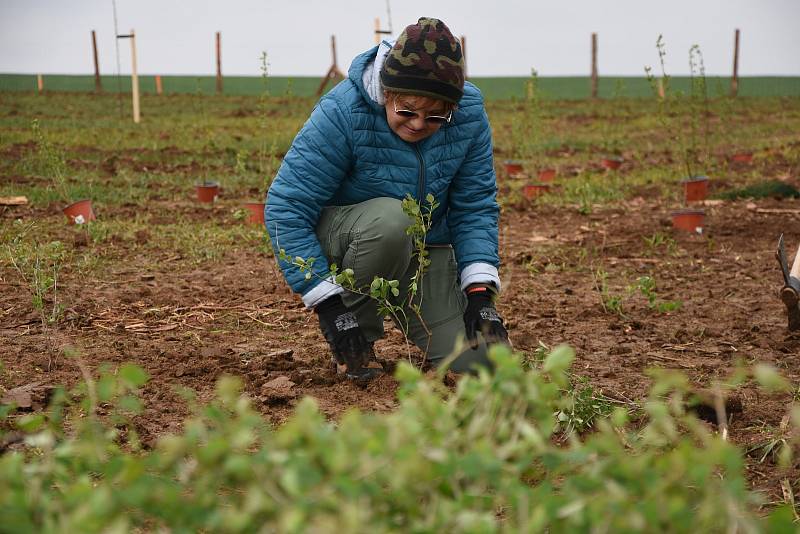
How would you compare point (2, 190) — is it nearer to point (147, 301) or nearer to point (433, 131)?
point (147, 301)

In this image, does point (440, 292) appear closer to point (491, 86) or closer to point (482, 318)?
point (482, 318)

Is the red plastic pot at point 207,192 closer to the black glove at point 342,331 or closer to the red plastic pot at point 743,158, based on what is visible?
the black glove at point 342,331

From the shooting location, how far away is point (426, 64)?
2984 millimetres

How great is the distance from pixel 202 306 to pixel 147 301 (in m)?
0.29

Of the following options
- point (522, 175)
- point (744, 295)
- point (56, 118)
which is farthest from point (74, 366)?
point (56, 118)

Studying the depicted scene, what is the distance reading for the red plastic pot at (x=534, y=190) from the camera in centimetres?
834

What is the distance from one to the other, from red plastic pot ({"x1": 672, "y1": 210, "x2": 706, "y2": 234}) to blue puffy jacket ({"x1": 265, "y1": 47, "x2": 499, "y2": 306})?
3.20 metres

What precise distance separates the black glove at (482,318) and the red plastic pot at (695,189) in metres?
4.67

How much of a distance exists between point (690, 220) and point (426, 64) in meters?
3.89

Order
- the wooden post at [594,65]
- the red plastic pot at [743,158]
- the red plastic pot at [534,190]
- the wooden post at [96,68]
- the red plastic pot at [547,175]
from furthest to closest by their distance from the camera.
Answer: the wooden post at [594,65] < the wooden post at [96,68] < the red plastic pot at [743,158] < the red plastic pot at [547,175] < the red plastic pot at [534,190]

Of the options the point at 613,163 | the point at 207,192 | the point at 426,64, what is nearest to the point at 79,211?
the point at 207,192

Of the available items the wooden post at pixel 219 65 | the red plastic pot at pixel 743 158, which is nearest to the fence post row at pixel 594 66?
the wooden post at pixel 219 65

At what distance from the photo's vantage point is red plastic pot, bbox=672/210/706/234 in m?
6.41

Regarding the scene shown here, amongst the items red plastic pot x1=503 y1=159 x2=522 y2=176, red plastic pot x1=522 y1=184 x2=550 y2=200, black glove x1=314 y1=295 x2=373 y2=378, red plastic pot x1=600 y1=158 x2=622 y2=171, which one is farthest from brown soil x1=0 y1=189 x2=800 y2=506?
red plastic pot x1=600 y1=158 x2=622 y2=171
